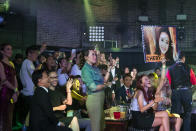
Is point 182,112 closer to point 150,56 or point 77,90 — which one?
point 150,56

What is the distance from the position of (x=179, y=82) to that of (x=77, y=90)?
6.83ft

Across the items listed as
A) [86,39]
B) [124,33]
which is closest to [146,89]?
[86,39]

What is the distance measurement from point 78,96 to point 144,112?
3.55 ft

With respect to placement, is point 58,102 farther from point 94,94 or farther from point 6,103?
point 6,103

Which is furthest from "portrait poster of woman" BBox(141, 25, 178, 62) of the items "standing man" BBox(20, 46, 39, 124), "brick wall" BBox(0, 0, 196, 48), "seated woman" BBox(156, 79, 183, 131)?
"brick wall" BBox(0, 0, 196, 48)

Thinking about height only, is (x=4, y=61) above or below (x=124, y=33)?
below

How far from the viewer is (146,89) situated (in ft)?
15.4

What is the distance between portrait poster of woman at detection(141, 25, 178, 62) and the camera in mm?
6382

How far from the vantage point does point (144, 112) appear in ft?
15.3

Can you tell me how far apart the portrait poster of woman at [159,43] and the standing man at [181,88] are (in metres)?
0.26

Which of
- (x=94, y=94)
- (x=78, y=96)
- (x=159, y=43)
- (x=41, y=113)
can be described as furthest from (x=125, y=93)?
(x=41, y=113)

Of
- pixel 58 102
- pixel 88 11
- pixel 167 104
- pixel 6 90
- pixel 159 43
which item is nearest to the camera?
pixel 58 102

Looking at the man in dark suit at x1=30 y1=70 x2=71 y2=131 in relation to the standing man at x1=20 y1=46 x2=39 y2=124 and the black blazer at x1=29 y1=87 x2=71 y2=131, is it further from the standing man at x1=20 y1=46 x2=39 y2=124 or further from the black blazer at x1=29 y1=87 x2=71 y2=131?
the standing man at x1=20 y1=46 x2=39 y2=124

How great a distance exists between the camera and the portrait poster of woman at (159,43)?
6382mm
